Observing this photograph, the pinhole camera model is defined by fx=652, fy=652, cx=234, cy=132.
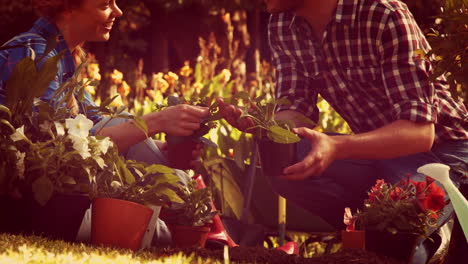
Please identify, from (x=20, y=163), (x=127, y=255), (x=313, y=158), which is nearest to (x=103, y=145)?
(x=20, y=163)

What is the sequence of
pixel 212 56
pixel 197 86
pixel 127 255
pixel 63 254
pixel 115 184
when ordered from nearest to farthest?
pixel 63 254
pixel 127 255
pixel 115 184
pixel 197 86
pixel 212 56

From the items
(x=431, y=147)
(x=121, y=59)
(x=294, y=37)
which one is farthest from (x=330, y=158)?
(x=121, y=59)

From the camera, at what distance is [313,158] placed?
2764 mm

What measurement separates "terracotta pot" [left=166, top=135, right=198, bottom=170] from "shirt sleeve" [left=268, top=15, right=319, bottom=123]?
80 cm

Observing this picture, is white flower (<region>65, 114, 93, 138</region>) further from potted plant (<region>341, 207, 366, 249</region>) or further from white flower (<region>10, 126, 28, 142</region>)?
potted plant (<region>341, 207, 366, 249</region>)

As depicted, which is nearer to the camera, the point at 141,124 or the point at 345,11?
the point at 141,124

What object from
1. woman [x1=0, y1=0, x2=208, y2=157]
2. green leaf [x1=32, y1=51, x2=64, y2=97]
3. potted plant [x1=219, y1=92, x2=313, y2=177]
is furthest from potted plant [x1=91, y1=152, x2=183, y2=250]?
potted plant [x1=219, y1=92, x2=313, y2=177]

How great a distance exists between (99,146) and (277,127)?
2.41ft

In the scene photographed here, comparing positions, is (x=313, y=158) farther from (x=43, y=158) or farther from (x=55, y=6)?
(x=55, y=6)

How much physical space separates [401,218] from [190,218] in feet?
2.76

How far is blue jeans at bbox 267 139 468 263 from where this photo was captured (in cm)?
317

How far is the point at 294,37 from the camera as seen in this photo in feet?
11.7

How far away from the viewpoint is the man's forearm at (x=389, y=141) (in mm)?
2906

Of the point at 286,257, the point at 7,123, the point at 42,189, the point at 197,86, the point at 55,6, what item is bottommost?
the point at 286,257
